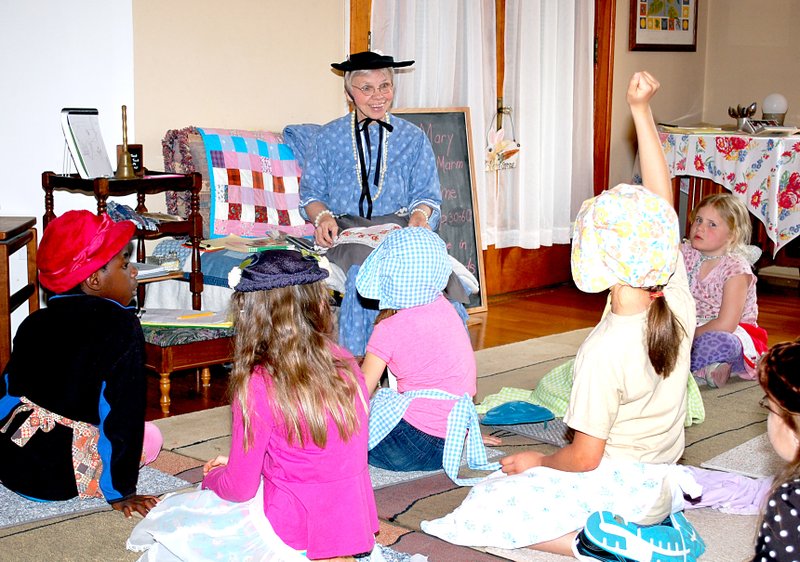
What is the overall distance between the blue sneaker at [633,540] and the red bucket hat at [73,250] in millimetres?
1356

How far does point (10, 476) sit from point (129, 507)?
1.10ft

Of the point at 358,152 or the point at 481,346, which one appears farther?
the point at 481,346

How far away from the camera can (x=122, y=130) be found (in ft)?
12.7

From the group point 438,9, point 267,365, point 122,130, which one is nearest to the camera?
point 267,365

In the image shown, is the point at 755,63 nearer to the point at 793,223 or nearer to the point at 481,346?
the point at 793,223

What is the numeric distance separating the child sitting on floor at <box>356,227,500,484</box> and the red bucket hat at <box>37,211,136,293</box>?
687mm

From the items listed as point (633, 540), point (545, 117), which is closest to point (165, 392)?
point (633, 540)

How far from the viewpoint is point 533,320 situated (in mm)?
5043

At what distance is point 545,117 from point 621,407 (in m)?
3.70

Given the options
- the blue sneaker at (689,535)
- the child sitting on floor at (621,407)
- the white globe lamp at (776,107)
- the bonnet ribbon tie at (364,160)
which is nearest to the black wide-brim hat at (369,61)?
the bonnet ribbon tie at (364,160)

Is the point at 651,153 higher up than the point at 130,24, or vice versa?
the point at 130,24

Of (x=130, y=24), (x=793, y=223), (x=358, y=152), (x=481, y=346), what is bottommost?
(x=481, y=346)

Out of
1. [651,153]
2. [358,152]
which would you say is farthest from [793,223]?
[651,153]

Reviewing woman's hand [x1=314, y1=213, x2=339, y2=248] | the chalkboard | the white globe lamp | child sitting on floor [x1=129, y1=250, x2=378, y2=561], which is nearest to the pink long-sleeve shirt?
child sitting on floor [x1=129, y1=250, x2=378, y2=561]
